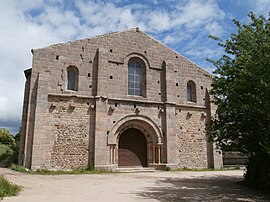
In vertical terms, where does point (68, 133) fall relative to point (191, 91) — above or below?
below

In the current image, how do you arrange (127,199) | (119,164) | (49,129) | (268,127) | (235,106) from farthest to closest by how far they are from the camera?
1. (119,164)
2. (49,129)
3. (235,106)
4. (268,127)
5. (127,199)

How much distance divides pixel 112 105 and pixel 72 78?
9.38 feet

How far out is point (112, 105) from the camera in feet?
51.0

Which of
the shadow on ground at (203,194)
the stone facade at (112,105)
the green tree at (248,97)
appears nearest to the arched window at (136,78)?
the stone facade at (112,105)

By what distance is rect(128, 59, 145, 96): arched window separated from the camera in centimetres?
1669

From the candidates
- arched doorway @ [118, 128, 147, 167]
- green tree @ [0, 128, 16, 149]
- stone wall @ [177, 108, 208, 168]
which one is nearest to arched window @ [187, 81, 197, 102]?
stone wall @ [177, 108, 208, 168]

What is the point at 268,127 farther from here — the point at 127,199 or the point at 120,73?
the point at 120,73

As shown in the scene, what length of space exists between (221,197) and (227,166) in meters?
11.2

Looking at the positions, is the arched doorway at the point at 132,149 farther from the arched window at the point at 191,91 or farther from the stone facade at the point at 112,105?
the arched window at the point at 191,91

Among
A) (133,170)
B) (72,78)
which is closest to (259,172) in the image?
(133,170)

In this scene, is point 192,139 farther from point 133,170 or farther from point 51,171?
point 51,171

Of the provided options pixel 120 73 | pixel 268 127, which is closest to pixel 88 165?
pixel 120 73

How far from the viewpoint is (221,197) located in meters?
7.55

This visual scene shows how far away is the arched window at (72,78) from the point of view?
605 inches
